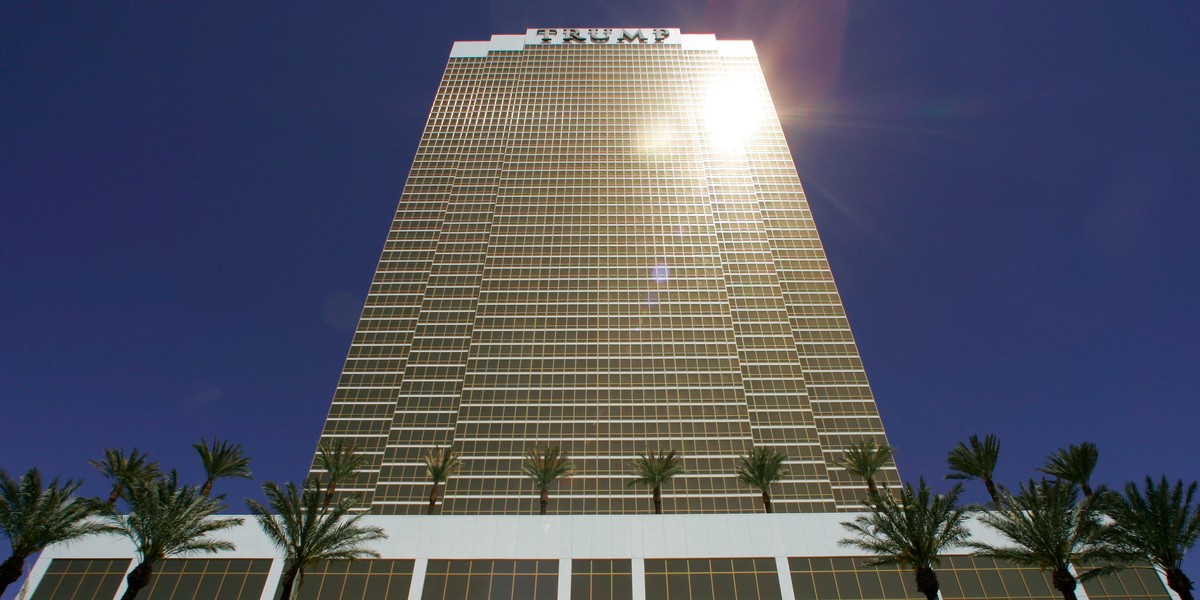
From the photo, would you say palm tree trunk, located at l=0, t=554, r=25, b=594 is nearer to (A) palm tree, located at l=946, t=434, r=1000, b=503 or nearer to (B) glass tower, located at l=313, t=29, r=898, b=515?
(B) glass tower, located at l=313, t=29, r=898, b=515

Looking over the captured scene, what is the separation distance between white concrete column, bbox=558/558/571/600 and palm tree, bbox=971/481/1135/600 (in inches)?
1091

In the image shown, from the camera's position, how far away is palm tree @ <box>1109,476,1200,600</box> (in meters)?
33.9

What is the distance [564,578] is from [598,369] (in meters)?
44.4

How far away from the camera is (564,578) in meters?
45.9

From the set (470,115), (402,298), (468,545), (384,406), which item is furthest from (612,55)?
(468,545)

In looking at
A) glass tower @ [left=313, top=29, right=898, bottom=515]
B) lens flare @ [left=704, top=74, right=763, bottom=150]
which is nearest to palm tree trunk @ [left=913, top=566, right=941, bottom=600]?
glass tower @ [left=313, top=29, right=898, bottom=515]

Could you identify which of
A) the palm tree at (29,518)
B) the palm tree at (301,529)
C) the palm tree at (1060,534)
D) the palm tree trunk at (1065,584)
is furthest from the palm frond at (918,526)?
the palm tree at (29,518)

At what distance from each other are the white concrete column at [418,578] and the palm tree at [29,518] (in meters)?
20.6

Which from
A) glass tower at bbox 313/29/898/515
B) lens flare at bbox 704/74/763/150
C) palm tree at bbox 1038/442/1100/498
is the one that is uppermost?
lens flare at bbox 704/74/763/150

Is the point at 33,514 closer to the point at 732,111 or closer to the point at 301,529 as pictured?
the point at 301,529

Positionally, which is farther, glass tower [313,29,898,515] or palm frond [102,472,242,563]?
glass tower [313,29,898,515]

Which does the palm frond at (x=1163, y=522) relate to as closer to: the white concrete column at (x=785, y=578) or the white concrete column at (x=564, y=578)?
the white concrete column at (x=785, y=578)

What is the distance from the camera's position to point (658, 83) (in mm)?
130375

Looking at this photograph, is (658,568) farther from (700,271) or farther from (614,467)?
(700,271)
